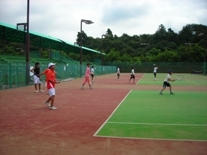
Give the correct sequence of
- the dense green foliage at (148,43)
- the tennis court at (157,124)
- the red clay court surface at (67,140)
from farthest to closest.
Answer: the dense green foliage at (148,43) < the tennis court at (157,124) < the red clay court surface at (67,140)

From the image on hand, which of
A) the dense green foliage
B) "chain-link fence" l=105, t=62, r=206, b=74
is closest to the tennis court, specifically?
"chain-link fence" l=105, t=62, r=206, b=74

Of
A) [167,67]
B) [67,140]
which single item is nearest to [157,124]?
[67,140]

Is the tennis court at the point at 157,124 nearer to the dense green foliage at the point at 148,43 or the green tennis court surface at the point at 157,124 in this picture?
the green tennis court surface at the point at 157,124

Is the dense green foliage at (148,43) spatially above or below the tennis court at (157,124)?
above

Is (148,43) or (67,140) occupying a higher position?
(148,43)

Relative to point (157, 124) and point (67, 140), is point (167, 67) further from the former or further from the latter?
point (67, 140)

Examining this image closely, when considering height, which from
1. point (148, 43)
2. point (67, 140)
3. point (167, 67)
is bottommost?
point (67, 140)

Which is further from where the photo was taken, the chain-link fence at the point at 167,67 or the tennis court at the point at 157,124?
the chain-link fence at the point at 167,67

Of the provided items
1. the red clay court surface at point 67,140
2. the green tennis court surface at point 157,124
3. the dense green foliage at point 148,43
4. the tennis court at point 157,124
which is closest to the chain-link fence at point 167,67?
the dense green foliage at point 148,43

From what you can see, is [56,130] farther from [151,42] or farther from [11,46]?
[151,42]

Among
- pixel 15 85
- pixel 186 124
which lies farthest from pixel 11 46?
pixel 186 124

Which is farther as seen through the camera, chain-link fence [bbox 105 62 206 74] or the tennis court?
chain-link fence [bbox 105 62 206 74]

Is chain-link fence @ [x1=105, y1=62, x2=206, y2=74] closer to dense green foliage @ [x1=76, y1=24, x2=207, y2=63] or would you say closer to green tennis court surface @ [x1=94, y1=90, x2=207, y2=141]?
dense green foliage @ [x1=76, y1=24, x2=207, y2=63]

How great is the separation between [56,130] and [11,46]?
60.4 m
